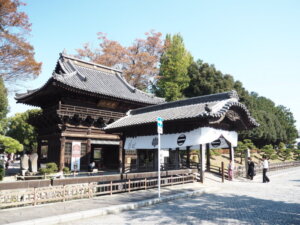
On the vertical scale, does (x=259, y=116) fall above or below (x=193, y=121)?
above

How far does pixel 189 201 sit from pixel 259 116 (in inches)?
1616

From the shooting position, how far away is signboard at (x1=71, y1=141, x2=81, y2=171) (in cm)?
2319

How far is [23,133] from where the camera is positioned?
46625 mm

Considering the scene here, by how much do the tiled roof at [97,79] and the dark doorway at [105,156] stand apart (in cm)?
610

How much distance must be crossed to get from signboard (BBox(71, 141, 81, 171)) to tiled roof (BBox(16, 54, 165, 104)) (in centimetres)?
537

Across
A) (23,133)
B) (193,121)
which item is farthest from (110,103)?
(23,133)

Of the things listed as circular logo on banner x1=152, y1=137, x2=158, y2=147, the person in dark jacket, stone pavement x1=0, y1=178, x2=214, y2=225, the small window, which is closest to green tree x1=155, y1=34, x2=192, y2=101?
the small window

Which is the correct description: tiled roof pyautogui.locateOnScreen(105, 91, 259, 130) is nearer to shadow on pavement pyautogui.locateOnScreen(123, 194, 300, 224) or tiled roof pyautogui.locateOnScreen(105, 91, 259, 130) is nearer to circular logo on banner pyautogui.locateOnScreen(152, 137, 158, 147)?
circular logo on banner pyautogui.locateOnScreen(152, 137, 158, 147)

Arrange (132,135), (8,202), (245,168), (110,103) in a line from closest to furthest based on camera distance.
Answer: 1. (8,202)
2. (132,135)
3. (245,168)
4. (110,103)

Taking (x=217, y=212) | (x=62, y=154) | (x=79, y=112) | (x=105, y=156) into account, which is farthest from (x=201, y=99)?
(x=105, y=156)

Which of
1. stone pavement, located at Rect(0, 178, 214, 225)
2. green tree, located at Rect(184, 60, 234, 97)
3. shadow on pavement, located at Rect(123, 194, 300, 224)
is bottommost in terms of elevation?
shadow on pavement, located at Rect(123, 194, 300, 224)

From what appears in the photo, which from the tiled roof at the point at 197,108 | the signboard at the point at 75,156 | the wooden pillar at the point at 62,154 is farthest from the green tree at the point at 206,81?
the wooden pillar at the point at 62,154

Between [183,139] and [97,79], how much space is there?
16.2 metres

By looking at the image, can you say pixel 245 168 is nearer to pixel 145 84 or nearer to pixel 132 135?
pixel 132 135
